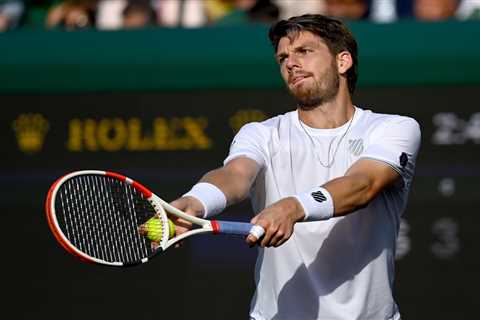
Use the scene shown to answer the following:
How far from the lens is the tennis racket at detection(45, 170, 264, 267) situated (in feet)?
12.9

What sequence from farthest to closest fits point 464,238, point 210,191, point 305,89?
point 464,238, point 305,89, point 210,191

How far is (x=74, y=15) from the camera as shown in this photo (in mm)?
8258

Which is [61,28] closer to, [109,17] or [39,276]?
[109,17]

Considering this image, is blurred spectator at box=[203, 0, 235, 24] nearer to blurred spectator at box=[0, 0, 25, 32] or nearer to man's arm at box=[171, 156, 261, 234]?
blurred spectator at box=[0, 0, 25, 32]

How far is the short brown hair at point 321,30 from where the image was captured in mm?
4574

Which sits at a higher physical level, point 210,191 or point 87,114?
point 210,191

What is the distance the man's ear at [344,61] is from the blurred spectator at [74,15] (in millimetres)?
3794

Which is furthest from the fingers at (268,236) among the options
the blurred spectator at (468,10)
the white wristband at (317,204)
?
the blurred spectator at (468,10)

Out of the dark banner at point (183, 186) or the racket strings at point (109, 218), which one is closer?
the racket strings at point (109, 218)

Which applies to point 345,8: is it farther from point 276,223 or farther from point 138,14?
point 276,223

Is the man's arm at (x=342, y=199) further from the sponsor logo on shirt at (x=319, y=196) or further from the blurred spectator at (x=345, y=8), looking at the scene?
the blurred spectator at (x=345, y=8)

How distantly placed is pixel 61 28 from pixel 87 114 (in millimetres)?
943

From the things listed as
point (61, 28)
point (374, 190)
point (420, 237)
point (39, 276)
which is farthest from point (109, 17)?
point (374, 190)

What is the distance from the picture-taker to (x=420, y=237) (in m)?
7.25
